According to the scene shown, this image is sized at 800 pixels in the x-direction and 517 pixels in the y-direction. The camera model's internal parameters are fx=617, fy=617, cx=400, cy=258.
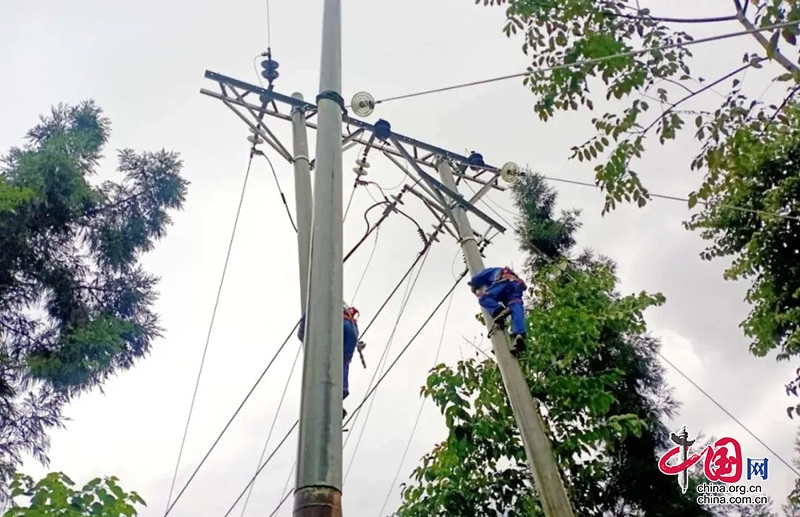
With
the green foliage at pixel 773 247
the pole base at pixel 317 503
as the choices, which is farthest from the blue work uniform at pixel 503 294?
the green foliage at pixel 773 247

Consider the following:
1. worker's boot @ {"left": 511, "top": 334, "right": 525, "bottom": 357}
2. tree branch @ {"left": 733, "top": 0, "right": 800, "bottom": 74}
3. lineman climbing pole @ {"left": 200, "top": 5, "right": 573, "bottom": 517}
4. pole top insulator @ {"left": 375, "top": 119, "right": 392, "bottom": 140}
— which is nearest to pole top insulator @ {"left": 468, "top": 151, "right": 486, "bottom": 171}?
lineman climbing pole @ {"left": 200, "top": 5, "right": 573, "bottom": 517}

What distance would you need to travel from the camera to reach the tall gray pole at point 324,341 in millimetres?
2145

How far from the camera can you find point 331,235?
9.53ft

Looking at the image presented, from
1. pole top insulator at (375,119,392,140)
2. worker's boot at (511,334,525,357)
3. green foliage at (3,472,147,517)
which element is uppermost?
pole top insulator at (375,119,392,140)

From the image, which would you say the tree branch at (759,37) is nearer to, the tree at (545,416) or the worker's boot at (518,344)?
the worker's boot at (518,344)

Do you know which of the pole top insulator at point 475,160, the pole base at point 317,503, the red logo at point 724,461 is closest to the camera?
the pole base at point 317,503

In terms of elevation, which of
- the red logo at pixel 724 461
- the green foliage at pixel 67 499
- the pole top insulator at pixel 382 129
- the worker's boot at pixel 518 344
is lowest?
the green foliage at pixel 67 499

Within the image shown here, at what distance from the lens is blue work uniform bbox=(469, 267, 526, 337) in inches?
201

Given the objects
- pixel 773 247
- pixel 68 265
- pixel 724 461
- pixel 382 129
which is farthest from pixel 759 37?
pixel 68 265

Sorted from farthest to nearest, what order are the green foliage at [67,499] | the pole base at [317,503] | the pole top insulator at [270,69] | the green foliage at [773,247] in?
the green foliage at [773,247] < the pole top insulator at [270,69] < the green foliage at [67,499] < the pole base at [317,503]

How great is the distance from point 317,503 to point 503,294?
133 inches

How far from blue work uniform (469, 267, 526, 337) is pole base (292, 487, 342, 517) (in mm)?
3099

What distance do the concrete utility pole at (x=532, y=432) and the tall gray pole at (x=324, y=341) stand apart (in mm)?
2303

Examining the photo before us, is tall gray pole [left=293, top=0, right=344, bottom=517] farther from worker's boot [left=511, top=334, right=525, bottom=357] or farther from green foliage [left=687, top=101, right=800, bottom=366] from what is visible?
green foliage [left=687, top=101, right=800, bottom=366]
